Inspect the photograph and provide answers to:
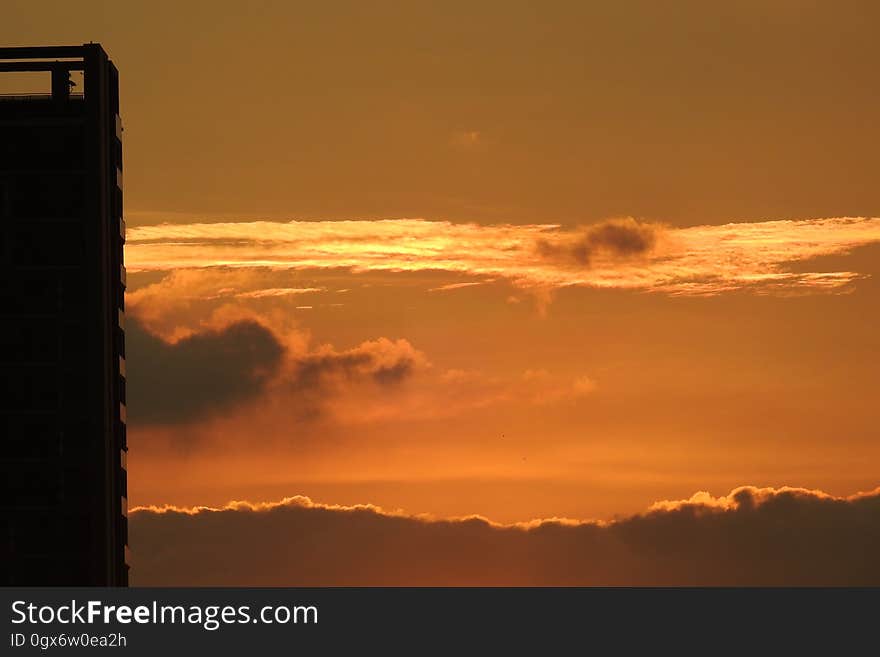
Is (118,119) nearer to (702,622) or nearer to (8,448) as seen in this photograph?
(8,448)

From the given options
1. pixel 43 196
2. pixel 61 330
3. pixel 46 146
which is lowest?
pixel 61 330

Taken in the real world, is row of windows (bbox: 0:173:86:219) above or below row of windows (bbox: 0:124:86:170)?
below

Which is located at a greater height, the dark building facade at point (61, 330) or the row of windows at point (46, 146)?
the row of windows at point (46, 146)

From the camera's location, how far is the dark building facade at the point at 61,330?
179875 mm

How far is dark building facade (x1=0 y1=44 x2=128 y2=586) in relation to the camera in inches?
7082

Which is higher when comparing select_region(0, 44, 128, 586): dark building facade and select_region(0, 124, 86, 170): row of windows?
select_region(0, 124, 86, 170): row of windows

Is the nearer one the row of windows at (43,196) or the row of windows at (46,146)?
the row of windows at (46,146)

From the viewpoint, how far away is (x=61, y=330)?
18300cm

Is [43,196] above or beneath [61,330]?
above

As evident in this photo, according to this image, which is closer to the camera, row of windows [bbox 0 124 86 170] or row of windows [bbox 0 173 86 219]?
row of windows [bbox 0 124 86 170]

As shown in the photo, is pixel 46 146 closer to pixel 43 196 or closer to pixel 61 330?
pixel 43 196

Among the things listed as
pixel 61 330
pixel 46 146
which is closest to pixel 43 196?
pixel 46 146

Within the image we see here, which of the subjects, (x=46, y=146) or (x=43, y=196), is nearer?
(x=46, y=146)

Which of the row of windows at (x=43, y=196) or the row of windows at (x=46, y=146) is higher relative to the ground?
the row of windows at (x=46, y=146)
